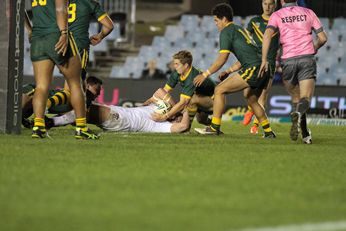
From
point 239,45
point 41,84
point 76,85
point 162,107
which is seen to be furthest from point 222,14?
point 41,84

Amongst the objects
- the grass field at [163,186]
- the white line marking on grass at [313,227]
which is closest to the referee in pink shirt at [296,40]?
the grass field at [163,186]

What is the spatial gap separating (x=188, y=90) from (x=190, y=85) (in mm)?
75

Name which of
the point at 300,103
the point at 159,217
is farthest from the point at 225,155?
the point at 159,217

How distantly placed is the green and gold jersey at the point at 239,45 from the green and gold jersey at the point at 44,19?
2.95m

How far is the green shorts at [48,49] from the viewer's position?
1035cm

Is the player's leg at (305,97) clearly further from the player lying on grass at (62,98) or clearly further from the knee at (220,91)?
the player lying on grass at (62,98)

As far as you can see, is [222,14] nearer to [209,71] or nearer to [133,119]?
[209,71]

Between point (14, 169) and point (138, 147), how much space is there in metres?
2.68

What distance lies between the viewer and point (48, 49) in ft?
34.0

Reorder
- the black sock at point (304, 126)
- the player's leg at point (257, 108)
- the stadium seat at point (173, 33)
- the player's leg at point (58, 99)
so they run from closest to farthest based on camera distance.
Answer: the black sock at point (304, 126)
the player's leg at point (58, 99)
the player's leg at point (257, 108)
the stadium seat at point (173, 33)

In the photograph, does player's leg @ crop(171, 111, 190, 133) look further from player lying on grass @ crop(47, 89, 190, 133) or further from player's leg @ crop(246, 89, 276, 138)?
player's leg @ crop(246, 89, 276, 138)

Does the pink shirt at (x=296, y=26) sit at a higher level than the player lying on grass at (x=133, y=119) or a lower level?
higher

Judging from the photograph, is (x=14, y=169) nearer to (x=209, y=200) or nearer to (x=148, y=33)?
(x=209, y=200)

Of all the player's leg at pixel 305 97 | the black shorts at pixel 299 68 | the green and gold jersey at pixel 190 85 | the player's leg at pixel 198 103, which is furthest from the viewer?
the player's leg at pixel 198 103
